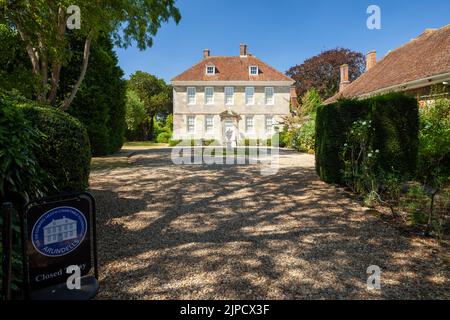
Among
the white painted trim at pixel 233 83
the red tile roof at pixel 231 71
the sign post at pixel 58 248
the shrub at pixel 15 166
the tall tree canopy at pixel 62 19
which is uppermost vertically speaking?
the red tile roof at pixel 231 71

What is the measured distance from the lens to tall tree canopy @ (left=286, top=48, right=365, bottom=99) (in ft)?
120

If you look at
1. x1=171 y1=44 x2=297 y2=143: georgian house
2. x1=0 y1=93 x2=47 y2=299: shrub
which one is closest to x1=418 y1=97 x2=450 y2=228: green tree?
x1=0 y1=93 x2=47 y2=299: shrub

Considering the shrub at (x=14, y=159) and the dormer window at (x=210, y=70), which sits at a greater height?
the dormer window at (x=210, y=70)

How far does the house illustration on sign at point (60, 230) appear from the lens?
2.49 meters

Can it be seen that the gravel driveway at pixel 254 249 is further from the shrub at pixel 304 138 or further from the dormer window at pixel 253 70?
the dormer window at pixel 253 70

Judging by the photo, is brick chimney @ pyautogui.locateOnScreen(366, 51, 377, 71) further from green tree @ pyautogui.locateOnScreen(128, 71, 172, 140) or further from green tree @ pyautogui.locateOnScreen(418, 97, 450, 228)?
green tree @ pyautogui.locateOnScreen(128, 71, 172, 140)

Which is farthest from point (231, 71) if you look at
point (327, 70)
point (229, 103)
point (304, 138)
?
point (304, 138)

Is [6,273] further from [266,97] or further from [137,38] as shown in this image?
[266,97]

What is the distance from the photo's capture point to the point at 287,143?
2480cm

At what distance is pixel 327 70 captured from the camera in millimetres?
37281

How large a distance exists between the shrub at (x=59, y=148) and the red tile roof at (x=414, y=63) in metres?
9.04

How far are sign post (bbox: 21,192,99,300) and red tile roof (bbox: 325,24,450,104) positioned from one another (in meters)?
9.86

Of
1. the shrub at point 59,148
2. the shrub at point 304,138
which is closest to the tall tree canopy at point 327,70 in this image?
the shrub at point 304,138

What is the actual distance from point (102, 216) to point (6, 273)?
9.74ft
